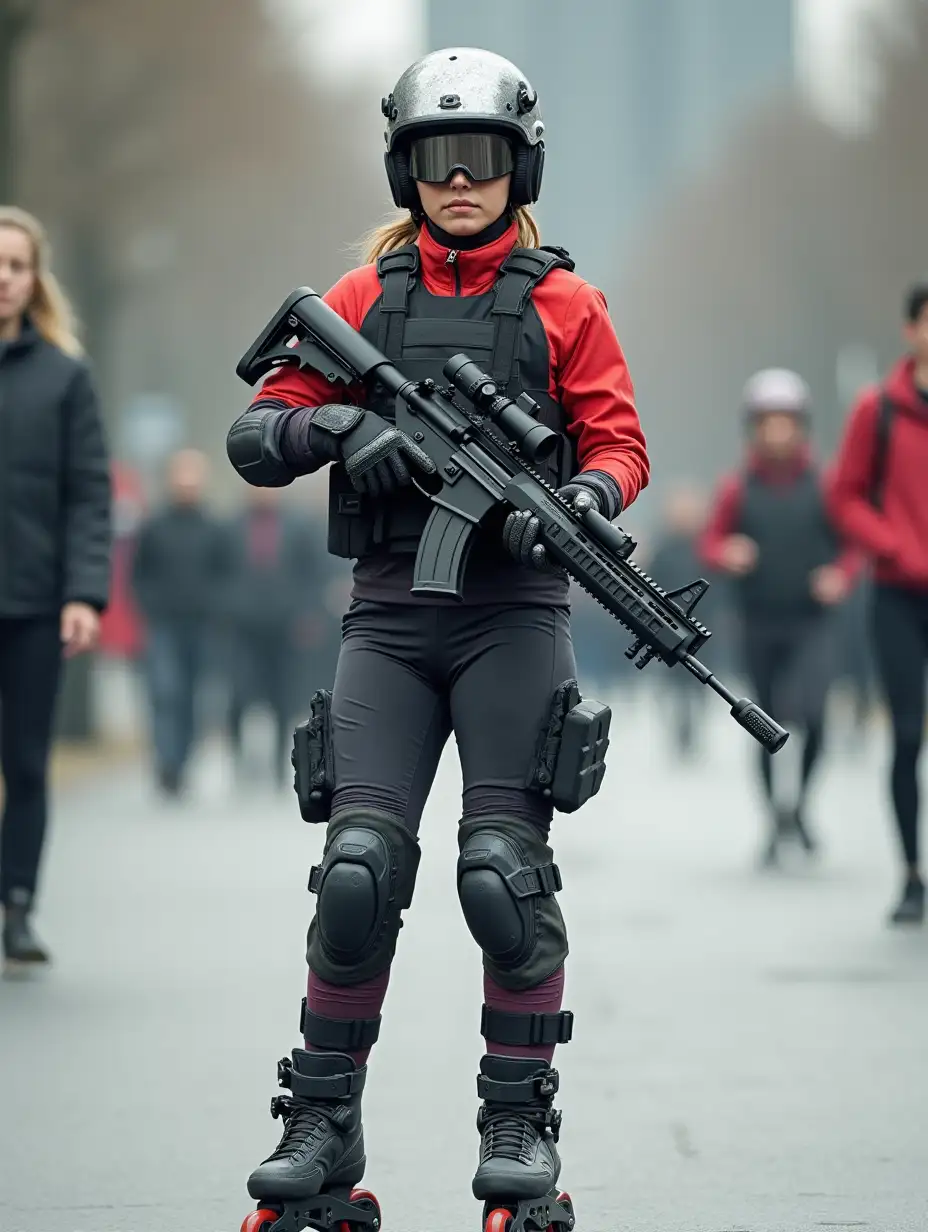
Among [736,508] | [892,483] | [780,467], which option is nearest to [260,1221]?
[892,483]

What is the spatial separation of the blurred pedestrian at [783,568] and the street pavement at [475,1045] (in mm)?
652

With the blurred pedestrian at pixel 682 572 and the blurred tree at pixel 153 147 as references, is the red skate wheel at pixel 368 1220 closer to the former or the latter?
the blurred tree at pixel 153 147

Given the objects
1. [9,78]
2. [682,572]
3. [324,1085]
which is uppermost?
[9,78]

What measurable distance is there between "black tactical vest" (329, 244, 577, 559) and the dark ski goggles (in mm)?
155

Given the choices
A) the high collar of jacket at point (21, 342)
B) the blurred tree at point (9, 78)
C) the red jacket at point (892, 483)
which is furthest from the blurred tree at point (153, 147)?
the high collar of jacket at point (21, 342)

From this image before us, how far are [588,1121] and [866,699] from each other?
45.6 feet

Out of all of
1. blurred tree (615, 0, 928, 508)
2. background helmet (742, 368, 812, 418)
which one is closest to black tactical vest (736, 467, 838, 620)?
background helmet (742, 368, 812, 418)

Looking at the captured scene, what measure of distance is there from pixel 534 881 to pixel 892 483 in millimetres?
4561

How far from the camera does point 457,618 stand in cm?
433

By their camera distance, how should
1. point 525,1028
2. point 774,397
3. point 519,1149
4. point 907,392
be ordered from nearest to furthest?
point 519,1149, point 525,1028, point 907,392, point 774,397

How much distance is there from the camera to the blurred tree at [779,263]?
3488cm

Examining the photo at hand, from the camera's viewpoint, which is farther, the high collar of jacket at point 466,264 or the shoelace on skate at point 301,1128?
the high collar of jacket at point 466,264

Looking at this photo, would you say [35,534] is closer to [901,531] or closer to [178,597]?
[901,531]

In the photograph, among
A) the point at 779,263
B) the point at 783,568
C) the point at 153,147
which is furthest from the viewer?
the point at 779,263
